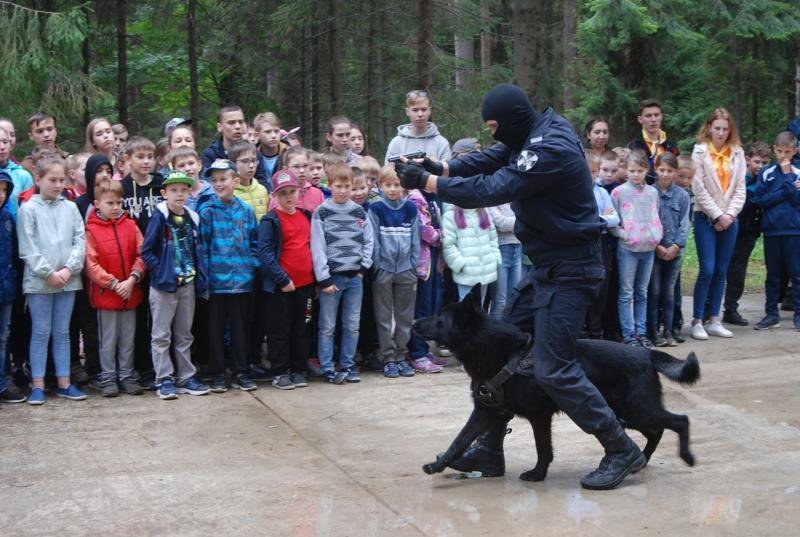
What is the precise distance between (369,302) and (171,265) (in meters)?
1.93

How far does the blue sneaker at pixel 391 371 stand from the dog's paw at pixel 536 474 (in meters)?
2.74

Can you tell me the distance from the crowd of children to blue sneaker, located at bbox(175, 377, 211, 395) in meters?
0.02

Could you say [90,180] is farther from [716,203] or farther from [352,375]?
[716,203]

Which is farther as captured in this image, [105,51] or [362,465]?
[105,51]

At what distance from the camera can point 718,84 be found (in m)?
19.4

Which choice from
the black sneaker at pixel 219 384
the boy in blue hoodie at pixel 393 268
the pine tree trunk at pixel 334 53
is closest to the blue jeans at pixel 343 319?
the boy in blue hoodie at pixel 393 268

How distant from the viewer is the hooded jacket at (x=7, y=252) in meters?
6.66

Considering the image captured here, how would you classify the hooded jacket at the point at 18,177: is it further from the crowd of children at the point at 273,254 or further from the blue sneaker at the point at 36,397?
the blue sneaker at the point at 36,397

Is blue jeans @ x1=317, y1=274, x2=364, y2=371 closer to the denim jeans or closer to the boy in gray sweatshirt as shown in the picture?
the boy in gray sweatshirt

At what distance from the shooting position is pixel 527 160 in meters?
4.75

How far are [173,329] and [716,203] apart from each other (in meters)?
5.46

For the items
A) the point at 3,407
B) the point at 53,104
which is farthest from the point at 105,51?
the point at 3,407

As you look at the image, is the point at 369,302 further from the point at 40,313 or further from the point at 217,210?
the point at 40,313

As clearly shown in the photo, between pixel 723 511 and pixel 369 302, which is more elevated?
pixel 369 302
